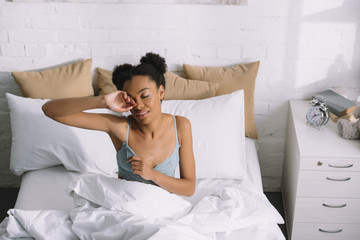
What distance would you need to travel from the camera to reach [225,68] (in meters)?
2.51

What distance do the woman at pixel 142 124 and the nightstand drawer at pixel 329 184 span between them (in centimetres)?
69

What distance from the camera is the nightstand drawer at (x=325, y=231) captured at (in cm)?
227

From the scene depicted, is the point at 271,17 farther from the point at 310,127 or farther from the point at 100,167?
the point at 100,167

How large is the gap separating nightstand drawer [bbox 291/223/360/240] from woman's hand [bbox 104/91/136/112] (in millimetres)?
1259

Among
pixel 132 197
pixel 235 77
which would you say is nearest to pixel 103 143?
pixel 132 197

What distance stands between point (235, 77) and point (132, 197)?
1.10 meters

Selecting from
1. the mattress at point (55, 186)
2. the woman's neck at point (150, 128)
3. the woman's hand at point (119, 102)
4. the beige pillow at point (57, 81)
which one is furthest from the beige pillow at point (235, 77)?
the woman's hand at point (119, 102)

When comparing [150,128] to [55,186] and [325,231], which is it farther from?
[325,231]

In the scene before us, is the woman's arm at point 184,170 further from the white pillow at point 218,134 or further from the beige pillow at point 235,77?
the beige pillow at point 235,77

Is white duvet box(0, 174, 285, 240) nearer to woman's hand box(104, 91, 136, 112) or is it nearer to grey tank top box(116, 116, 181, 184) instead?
grey tank top box(116, 116, 181, 184)

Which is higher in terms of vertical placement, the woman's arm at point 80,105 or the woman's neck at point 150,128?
the woman's arm at point 80,105

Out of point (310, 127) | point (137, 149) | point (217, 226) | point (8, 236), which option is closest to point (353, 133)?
point (310, 127)

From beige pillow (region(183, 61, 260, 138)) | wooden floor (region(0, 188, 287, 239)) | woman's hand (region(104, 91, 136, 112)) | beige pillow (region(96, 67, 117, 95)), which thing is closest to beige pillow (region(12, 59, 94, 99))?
beige pillow (region(96, 67, 117, 95))

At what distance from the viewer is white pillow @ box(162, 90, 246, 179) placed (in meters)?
2.20
